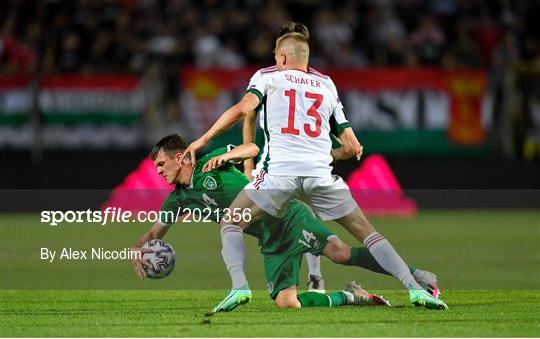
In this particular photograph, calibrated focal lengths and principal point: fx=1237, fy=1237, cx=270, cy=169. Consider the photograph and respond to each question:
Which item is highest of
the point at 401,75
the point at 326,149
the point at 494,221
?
the point at 326,149

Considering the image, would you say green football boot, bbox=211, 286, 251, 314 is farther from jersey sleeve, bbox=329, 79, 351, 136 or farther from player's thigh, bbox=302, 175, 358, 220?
jersey sleeve, bbox=329, 79, 351, 136

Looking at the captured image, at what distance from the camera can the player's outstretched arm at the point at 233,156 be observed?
8422 mm

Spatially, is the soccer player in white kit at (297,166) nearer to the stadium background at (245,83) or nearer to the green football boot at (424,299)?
the green football boot at (424,299)

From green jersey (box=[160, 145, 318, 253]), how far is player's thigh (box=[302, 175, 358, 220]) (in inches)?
18.3

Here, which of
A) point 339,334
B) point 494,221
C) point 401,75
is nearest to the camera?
point 339,334

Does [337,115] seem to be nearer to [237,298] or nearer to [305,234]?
[305,234]

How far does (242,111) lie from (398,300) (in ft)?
7.93

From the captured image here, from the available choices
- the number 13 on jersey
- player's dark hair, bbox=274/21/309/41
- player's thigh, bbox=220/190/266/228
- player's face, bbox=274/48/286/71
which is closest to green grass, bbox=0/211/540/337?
player's thigh, bbox=220/190/266/228

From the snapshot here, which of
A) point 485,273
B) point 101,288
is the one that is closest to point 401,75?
point 485,273

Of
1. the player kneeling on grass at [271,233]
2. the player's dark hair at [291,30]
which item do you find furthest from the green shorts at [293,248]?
the player's dark hair at [291,30]

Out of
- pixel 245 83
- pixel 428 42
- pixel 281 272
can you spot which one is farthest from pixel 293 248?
pixel 428 42

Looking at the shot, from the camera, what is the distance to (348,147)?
9.12m

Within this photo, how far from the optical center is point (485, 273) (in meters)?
12.5

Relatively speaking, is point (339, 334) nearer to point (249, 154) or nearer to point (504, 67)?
point (249, 154)
